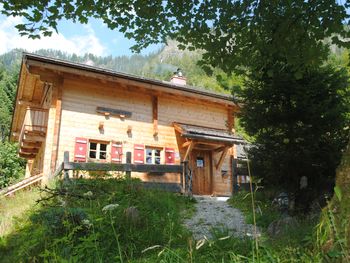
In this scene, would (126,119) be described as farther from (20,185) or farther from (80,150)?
(20,185)

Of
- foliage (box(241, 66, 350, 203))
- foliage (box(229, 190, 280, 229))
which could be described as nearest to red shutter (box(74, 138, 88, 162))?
foliage (box(229, 190, 280, 229))

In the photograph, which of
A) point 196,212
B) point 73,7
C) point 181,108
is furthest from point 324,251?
point 181,108

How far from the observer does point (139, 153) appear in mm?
16359

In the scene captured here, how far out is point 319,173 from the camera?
8.67 m

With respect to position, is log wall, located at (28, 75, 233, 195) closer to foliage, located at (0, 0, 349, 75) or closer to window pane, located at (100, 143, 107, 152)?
window pane, located at (100, 143, 107, 152)

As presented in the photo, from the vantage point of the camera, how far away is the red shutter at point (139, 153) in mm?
16188

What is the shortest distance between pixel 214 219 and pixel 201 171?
9227mm

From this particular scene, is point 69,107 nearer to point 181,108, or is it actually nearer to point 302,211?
point 181,108

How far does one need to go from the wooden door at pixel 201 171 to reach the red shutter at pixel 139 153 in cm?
288

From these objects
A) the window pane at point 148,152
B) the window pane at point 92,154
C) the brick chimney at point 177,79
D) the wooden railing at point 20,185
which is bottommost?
the wooden railing at point 20,185

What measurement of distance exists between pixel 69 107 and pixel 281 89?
940 cm

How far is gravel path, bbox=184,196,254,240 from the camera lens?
7.58 meters

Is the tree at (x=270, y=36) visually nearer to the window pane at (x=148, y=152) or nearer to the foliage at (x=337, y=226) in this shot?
the foliage at (x=337, y=226)

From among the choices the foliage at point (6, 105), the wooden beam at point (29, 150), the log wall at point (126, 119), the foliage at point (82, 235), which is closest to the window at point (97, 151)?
the log wall at point (126, 119)
